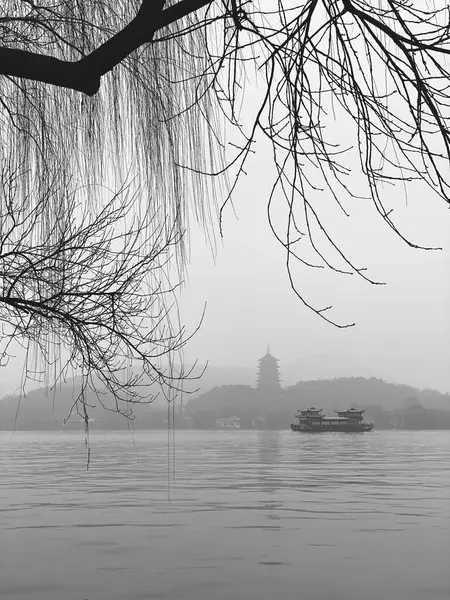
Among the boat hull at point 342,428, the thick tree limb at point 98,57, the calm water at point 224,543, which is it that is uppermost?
Result: the boat hull at point 342,428

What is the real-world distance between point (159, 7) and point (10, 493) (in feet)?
34.3

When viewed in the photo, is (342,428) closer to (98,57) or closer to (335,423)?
(335,423)

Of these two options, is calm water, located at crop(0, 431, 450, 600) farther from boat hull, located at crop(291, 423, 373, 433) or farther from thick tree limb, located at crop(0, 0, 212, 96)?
boat hull, located at crop(291, 423, 373, 433)

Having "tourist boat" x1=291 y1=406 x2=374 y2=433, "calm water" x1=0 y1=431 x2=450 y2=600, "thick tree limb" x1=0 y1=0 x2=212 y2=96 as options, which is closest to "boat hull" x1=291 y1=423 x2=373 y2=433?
"tourist boat" x1=291 y1=406 x2=374 y2=433

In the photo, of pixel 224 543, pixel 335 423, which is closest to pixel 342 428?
pixel 335 423

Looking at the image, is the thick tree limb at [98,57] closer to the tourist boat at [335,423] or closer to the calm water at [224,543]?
the calm water at [224,543]

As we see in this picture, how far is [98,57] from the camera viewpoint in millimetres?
2850

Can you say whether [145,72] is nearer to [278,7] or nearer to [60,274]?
[278,7]

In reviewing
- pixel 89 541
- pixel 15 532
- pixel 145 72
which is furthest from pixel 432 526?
pixel 145 72

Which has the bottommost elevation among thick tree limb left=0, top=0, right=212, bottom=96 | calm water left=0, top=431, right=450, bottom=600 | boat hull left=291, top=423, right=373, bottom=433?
calm water left=0, top=431, right=450, bottom=600

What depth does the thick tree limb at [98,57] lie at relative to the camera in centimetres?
Answer: 279

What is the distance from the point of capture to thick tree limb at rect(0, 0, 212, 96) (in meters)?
2.79

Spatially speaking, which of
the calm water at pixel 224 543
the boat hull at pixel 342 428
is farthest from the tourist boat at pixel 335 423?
the calm water at pixel 224 543

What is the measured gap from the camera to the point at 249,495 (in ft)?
36.7
